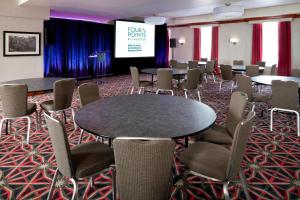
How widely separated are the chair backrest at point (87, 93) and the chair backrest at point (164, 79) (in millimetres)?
2689

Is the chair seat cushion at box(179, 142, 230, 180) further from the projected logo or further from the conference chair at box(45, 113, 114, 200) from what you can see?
the projected logo

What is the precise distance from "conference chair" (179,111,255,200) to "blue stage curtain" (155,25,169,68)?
1231cm

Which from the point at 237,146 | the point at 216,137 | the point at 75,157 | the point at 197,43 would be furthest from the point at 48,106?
the point at 197,43

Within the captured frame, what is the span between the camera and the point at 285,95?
4230 millimetres

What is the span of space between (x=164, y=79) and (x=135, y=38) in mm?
6711

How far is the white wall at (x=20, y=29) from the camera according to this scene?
7.47m

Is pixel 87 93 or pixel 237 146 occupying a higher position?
pixel 87 93

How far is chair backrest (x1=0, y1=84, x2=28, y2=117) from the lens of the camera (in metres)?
3.55

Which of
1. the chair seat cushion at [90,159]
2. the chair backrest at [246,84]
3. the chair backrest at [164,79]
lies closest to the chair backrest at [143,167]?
the chair seat cushion at [90,159]

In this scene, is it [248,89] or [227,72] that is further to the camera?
[227,72]

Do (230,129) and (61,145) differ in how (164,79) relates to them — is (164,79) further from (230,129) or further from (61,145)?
(61,145)

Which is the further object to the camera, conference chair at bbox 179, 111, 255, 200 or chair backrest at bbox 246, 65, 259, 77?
chair backrest at bbox 246, 65, 259, 77

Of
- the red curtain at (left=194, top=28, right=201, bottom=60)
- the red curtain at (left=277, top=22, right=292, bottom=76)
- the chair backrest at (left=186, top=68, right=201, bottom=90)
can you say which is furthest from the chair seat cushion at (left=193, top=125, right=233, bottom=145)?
the red curtain at (left=194, top=28, right=201, bottom=60)

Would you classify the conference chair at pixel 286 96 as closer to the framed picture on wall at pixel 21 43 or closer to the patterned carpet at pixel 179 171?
the patterned carpet at pixel 179 171
